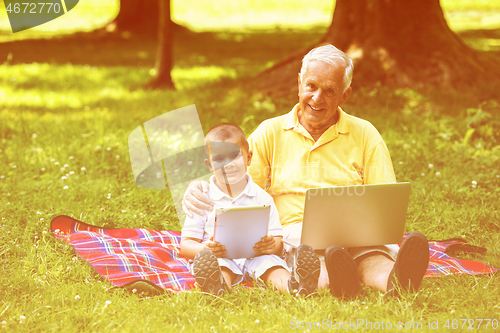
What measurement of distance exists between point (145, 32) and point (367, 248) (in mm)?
14468

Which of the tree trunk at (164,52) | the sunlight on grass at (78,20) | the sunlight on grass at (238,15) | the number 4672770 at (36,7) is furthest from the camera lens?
the sunlight on grass at (238,15)

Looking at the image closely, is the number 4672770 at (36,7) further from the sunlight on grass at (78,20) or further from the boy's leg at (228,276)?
the sunlight on grass at (78,20)

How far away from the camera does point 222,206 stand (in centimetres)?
342

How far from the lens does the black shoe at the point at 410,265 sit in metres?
2.97

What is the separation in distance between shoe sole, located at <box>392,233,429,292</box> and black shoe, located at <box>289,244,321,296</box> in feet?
1.47

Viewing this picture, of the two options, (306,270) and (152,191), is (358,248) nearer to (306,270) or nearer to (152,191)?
(306,270)

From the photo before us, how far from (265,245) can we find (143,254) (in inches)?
38.3

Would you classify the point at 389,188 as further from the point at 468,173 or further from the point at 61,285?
the point at 468,173

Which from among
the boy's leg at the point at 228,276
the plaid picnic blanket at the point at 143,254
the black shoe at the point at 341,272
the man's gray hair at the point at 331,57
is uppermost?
the man's gray hair at the point at 331,57

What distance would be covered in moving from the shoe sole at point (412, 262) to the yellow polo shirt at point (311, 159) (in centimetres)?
66

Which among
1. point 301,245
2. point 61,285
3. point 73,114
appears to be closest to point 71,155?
point 73,114

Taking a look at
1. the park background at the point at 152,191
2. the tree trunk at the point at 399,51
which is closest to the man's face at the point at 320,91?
the park background at the point at 152,191

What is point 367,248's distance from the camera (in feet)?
11.1

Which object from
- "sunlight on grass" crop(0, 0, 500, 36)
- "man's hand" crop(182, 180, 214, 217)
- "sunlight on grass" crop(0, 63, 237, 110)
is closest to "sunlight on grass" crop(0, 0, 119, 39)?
"sunlight on grass" crop(0, 0, 500, 36)
